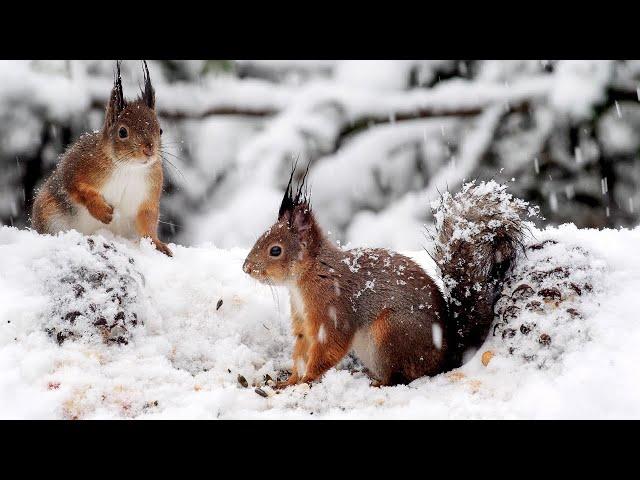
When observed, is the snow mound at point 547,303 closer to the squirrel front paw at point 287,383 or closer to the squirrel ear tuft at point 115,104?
the squirrel front paw at point 287,383

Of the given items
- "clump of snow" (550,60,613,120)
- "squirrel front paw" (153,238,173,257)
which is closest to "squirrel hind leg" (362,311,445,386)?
"squirrel front paw" (153,238,173,257)

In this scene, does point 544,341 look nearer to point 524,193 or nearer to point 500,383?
point 500,383

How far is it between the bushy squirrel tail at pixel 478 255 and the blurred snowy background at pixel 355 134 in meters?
0.76

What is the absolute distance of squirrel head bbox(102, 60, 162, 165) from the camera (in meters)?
2.29

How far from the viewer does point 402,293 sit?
1.91m

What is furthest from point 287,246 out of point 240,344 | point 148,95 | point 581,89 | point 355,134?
point 581,89

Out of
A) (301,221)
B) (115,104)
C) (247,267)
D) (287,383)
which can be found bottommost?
(287,383)

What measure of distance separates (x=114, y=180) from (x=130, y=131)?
0.59 ft

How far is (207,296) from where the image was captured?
2049 millimetres

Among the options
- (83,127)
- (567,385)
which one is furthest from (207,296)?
(83,127)

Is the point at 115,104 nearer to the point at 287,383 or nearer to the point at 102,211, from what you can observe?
the point at 102,211

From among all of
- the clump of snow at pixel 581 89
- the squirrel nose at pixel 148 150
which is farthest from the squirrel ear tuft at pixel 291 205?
the clump of snow at pixel 581 89

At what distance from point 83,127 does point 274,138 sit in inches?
34.3
